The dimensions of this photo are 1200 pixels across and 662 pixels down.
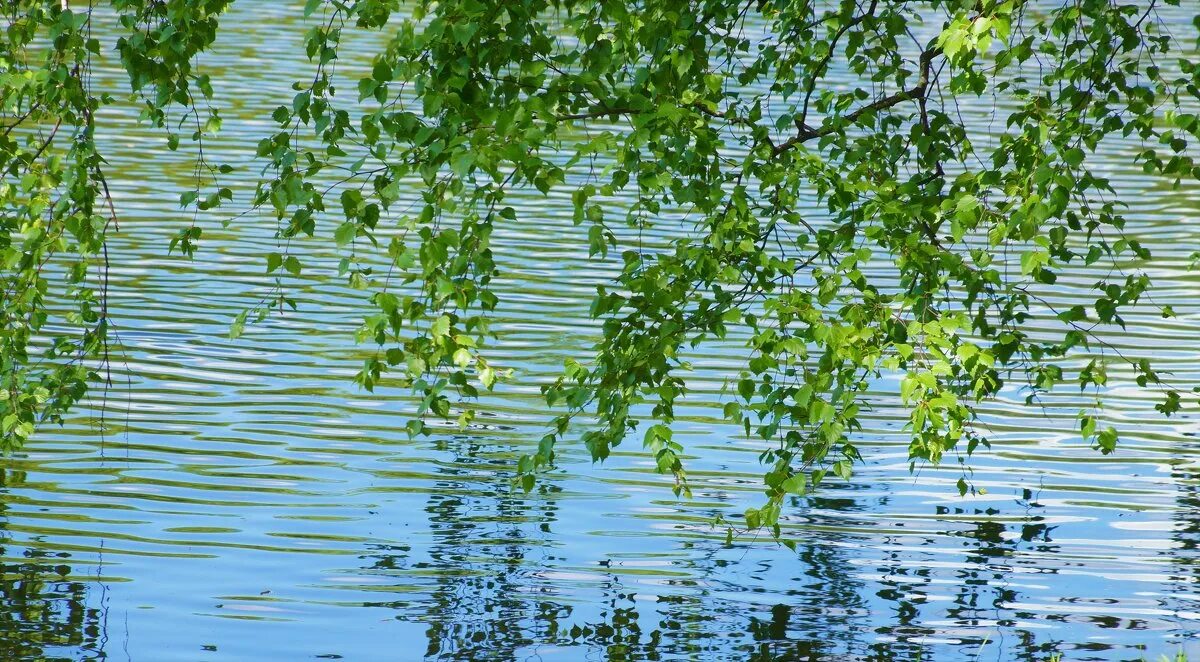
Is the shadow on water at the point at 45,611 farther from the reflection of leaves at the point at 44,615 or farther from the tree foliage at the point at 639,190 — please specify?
the tree foliage at the point at 639,190

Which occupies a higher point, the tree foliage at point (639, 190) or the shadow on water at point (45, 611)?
the tree foliage at point (639, 190)

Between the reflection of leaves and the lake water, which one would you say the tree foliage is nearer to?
the reflection of leaves

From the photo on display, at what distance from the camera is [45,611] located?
7820mm

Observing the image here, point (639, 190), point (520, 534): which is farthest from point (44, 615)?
point (639, 190)

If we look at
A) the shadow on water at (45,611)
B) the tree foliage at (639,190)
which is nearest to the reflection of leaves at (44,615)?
the shadow on water at (45,611)

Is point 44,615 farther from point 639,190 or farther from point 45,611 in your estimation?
point 639,190

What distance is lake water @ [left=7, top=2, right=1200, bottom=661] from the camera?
7.87m

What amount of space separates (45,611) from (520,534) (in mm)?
2816

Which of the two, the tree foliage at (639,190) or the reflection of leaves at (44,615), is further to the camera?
the reflection of leaves at (44,615)

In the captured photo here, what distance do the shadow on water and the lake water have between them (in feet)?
0.06

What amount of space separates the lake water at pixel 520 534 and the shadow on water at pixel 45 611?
0.02 m

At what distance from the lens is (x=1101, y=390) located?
41.0 feet

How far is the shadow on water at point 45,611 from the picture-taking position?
24.3 ft

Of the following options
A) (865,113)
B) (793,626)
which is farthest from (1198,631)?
(865,113)
